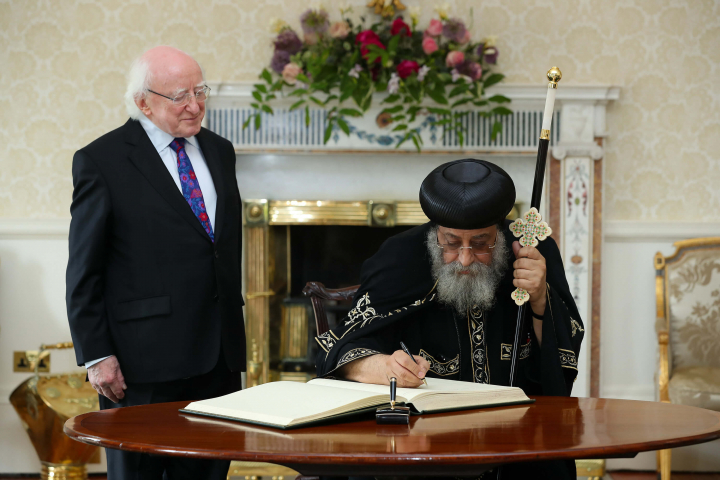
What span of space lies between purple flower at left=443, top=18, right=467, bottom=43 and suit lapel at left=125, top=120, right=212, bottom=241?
2192 millimetres

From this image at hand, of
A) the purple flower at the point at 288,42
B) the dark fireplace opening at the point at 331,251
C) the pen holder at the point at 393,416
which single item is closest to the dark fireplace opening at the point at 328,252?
the dark fireplace opening at the point at 331,251

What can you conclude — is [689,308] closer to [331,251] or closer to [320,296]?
[331,251]

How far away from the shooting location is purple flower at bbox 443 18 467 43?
3.91 m

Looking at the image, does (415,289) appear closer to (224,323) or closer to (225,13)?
(224,323)

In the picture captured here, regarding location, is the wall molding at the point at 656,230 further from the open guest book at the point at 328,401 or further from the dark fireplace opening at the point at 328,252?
the open guest book at the point at 328,401

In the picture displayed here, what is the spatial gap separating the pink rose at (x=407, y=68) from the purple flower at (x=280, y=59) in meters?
0.65

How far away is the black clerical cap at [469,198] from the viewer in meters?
1.84

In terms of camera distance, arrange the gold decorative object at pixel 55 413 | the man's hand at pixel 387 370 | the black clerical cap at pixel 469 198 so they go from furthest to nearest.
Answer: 1. the gold decorative object at pixel 55 413
2. the black clerical cap at pixel 469 198
3. the man's hand at pixel 387 370

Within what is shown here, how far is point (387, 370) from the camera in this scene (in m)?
1.61

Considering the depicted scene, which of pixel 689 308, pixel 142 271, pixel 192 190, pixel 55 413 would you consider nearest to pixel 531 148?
pixel 689 308

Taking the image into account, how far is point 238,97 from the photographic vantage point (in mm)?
4027

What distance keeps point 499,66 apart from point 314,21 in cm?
113

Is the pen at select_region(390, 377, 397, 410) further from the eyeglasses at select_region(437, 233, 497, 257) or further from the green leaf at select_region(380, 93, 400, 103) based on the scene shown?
the green leaf at select_region(380, 93, 400, 103)

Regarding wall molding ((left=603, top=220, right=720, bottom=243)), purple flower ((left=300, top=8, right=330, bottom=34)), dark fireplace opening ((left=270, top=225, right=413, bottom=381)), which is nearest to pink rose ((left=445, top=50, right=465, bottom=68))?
purple flower ((left=300, top=8, right=330, bottom=34))
